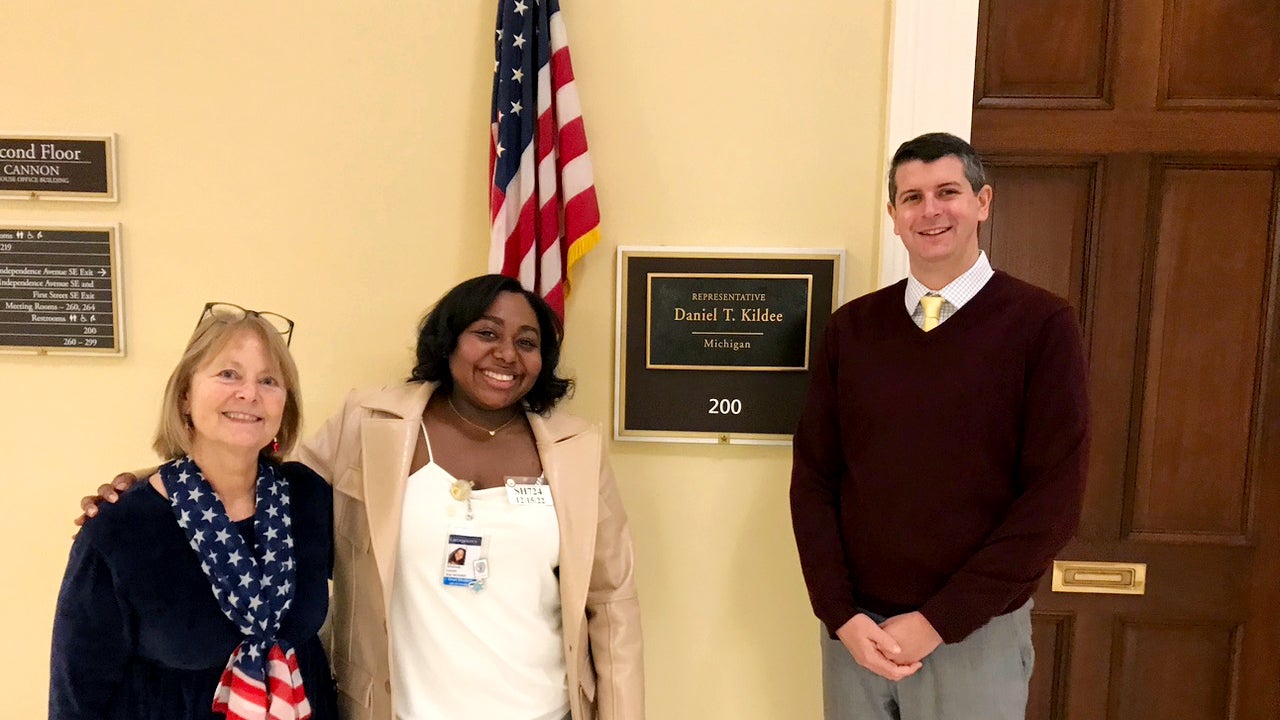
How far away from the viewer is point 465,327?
5.47 feet

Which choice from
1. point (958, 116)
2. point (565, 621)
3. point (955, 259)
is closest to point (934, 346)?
point (955, 259)

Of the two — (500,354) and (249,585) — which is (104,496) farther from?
(500,354)

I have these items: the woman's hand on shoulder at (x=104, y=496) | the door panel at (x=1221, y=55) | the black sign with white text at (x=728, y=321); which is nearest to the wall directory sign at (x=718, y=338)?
the black sign with white text at (x=728, y=321)

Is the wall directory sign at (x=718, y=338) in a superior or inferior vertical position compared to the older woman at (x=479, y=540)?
superior

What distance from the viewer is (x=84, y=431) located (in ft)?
7.35

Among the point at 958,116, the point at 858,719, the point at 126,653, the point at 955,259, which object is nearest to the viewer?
the point at 126,653

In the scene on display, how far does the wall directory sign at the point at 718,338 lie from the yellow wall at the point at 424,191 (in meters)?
0.06

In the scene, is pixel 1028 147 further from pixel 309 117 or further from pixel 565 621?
pixel 309 117

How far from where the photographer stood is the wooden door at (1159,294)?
6.59ft

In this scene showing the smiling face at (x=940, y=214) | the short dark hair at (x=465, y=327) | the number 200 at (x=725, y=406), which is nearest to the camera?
the smiling face at (x=940, y=214)

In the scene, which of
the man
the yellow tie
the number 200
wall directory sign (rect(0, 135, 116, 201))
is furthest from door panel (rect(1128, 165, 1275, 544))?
wall directory sign (rect(0, 135, 116, 201))

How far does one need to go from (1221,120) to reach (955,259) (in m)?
1.06

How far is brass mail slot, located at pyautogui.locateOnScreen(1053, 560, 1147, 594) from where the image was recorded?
2117mm

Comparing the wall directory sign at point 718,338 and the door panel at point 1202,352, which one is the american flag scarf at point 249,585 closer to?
the wall directory sign at point 718,338
